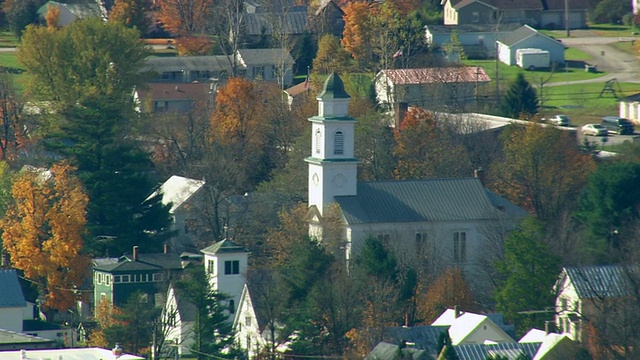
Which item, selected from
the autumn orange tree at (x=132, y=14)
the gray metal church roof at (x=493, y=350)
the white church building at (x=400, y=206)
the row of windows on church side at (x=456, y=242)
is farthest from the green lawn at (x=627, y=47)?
the gray metal church roof at (x=493, y=350)

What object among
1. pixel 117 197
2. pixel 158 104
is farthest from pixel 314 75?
pixel 117 197

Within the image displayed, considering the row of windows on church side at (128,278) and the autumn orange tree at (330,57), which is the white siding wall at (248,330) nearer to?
the row of windows on church side at (128,278)

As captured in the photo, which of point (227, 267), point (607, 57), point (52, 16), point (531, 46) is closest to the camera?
point (227, 267)

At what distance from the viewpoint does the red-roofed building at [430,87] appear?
8956 centimetres

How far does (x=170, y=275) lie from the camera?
217 feet

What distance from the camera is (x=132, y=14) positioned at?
11062 centimetres

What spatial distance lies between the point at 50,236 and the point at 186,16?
44.5m

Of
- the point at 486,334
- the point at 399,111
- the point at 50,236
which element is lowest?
the point at 486,334

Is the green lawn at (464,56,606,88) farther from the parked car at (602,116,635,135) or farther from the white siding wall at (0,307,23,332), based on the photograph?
the white siding wall at (0,307,23,332)

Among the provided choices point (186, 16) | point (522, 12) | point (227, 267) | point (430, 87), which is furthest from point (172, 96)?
point (227, 267)

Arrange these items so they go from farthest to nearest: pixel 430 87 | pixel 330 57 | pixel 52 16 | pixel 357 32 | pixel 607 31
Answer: pixel 607 31 → pixel 52 16 → pixel 357 32 → pixel 330 57 → pixel 430 87

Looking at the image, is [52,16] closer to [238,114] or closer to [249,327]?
[238,114]

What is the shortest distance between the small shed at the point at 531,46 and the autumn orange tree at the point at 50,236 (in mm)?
36525

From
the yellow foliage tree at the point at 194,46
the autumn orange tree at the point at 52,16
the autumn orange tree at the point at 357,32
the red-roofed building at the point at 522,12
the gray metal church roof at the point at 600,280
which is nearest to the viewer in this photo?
the gray metal church roof at the point at 600,280
